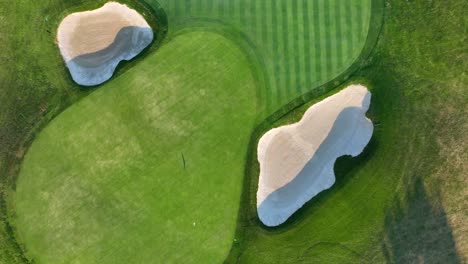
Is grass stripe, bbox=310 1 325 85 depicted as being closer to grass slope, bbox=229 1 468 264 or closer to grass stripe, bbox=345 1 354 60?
grass stripe, bbox=345 1 354 60

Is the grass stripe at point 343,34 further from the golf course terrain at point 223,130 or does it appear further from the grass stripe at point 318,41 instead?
the grass stripe at point 318,41

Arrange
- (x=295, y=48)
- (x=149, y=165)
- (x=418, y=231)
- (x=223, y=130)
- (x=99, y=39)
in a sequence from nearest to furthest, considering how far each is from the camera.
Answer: (x=418, y=231), (x=149, y=165), (x=223, y=130), (x=295, y=48), (x=99, y=39)

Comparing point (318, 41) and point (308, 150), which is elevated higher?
point (318, 41)

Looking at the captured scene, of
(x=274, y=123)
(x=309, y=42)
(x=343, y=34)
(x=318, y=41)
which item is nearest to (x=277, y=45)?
(x=309, y=42)

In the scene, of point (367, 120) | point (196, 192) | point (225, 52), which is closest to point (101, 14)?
point (225, 52)

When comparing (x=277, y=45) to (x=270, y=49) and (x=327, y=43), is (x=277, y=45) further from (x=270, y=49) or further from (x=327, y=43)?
(x=327, y=43)

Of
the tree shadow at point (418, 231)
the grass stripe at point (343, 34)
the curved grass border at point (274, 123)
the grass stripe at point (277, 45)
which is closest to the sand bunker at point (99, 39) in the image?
the grass stripe at point (277, 45)
